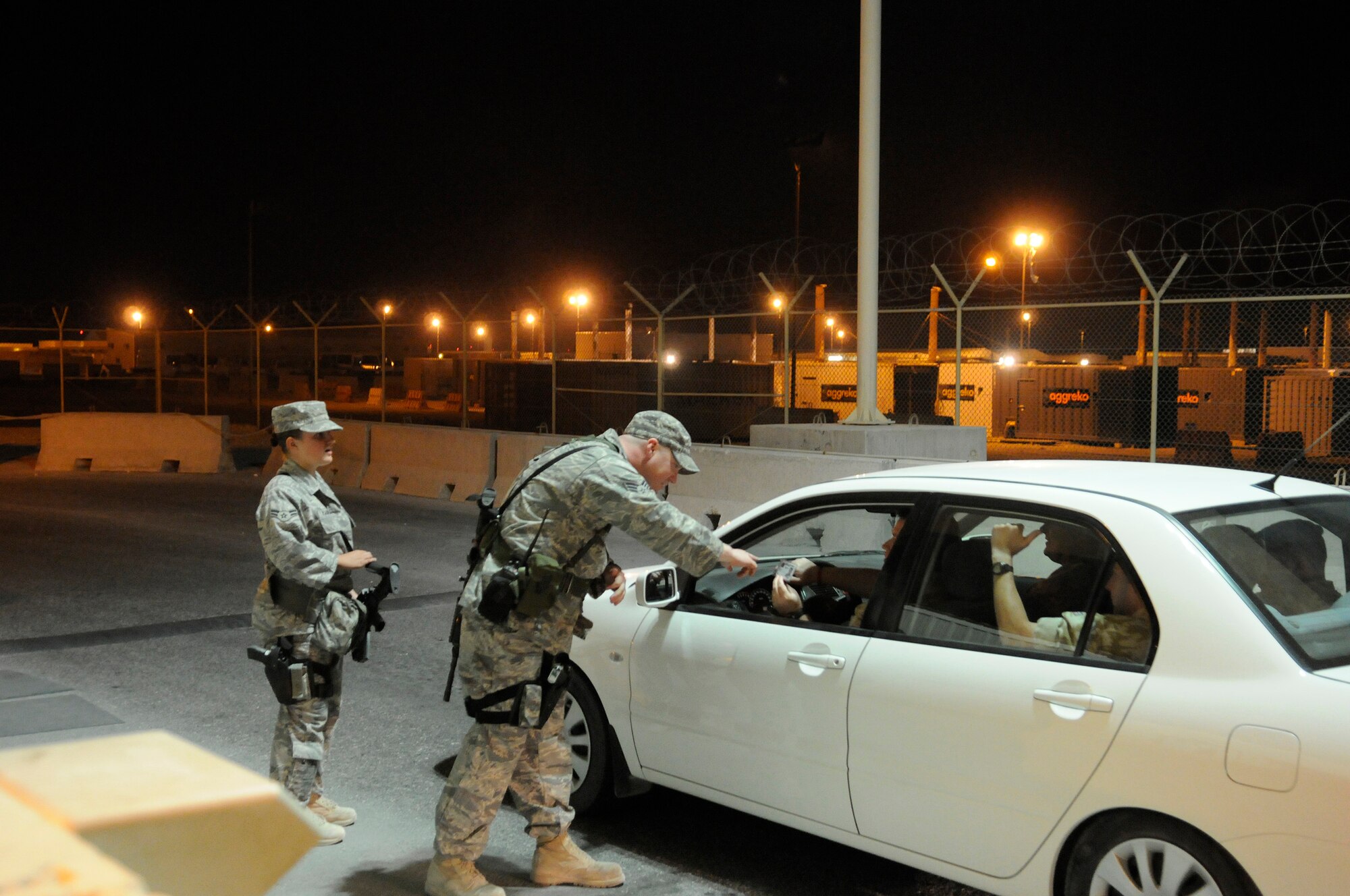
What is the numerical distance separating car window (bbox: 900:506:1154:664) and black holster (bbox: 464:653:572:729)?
1.17 meters

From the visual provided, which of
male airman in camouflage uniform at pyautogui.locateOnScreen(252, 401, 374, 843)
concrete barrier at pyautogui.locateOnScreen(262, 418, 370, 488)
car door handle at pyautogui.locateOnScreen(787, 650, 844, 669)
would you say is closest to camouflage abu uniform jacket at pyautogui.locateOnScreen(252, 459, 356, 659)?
male airman in camouflage uniform at pyautogui.locateOnScreen(252, 401, 374, 843)

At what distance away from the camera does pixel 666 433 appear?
4285mm

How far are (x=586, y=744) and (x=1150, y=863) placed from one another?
227 centimetres

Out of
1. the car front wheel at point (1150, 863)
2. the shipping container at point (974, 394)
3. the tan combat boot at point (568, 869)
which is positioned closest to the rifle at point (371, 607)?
the tan combat boot at point (568, 869)

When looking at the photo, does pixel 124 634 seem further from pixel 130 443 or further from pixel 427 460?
pixel 130 443

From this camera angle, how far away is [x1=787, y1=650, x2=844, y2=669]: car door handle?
3.86m

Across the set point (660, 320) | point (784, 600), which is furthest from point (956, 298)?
point (784, 600)

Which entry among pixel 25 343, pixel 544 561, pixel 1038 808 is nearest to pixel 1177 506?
pixel 1038 808

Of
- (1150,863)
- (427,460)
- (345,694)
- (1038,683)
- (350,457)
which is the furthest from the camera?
(350,457)

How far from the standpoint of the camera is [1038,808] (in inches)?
132

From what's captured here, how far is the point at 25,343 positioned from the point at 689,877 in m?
83.9

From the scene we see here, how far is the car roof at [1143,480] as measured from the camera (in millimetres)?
3592

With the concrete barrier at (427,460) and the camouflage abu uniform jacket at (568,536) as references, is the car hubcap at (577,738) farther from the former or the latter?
the concrete barrier at (427,460)

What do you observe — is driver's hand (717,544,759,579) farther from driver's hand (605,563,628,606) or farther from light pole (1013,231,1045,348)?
light pole (1013,231,1045,348)
